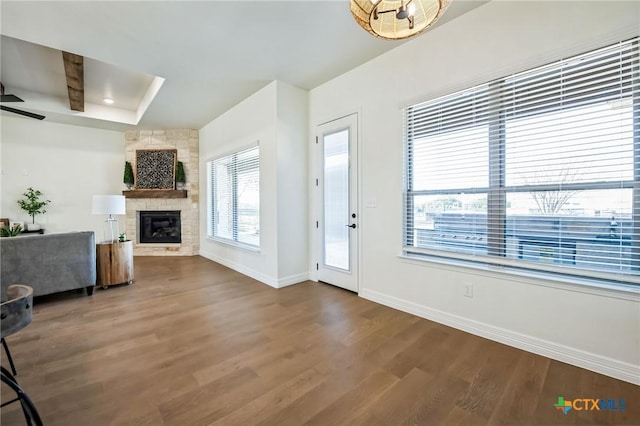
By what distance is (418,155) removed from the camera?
9.43 ft

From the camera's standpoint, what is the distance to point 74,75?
3.75 m

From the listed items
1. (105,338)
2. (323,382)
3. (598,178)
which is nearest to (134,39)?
(105,338)

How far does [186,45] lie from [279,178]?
184 centimetres

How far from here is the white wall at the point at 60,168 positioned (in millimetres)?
5344

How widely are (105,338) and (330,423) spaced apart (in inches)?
85.2

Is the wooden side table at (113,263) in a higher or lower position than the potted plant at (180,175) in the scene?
lower

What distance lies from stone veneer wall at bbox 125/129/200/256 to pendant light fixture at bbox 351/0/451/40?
563cm

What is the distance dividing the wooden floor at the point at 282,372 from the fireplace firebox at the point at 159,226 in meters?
3.35

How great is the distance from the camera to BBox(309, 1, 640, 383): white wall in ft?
6.08

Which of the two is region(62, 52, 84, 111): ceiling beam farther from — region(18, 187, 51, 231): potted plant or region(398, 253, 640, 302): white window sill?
region(398, 253, 640, 302): white window sill

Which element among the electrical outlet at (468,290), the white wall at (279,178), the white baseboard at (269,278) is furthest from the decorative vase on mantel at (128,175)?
the electrical outlet at (468,290)

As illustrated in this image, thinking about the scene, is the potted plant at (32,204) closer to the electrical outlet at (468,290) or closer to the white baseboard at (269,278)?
the white baseboard at (269,278)

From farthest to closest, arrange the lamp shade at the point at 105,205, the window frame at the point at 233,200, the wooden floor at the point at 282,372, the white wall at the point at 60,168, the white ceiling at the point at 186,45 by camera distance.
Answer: the white wall at the point at 60,168 → the window frame at the point at 233,200 → the lamp shade at the point at 105,205 → the white ceiling at the point at 186,45 → the wooden floor at the point at 282,372

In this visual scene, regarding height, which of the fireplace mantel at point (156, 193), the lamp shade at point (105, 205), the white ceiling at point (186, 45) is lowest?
the lamp shade at point (105, 205)
